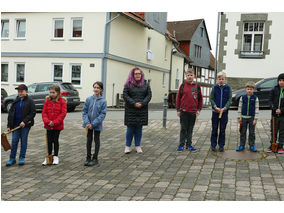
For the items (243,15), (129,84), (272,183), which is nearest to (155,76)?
(243,15)

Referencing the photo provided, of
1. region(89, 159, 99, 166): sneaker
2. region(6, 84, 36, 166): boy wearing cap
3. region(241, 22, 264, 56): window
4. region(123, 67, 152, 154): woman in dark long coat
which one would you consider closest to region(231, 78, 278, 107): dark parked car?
region(241, 22, 264, 56): window

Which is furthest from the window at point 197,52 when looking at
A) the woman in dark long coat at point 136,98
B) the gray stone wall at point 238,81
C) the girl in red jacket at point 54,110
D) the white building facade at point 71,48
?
the girl in red jacket at point 54,110

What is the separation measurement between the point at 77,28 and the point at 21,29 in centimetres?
448

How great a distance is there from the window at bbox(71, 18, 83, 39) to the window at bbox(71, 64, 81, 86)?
190 cm

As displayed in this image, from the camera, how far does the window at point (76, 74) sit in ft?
68.7

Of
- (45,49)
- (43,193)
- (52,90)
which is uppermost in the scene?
(45,49)

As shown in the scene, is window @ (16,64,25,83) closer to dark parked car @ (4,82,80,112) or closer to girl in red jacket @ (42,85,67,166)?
dark parked car @ (4,82,80,112)

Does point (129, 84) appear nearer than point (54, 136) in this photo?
No

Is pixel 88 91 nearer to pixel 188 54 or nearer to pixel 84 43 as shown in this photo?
pixel 84 43

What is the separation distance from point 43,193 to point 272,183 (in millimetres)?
3258

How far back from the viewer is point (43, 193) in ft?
14.6

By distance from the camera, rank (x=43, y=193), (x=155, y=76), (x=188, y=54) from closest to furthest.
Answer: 1. (x=43, y=193)
2. (x=155, y=76)
3. (x=188, y=54)

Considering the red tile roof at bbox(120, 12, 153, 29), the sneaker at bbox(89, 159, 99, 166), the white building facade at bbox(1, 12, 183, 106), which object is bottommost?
the sneaker at bbox(89, 159, 99, 166)

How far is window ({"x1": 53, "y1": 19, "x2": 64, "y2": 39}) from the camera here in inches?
839
